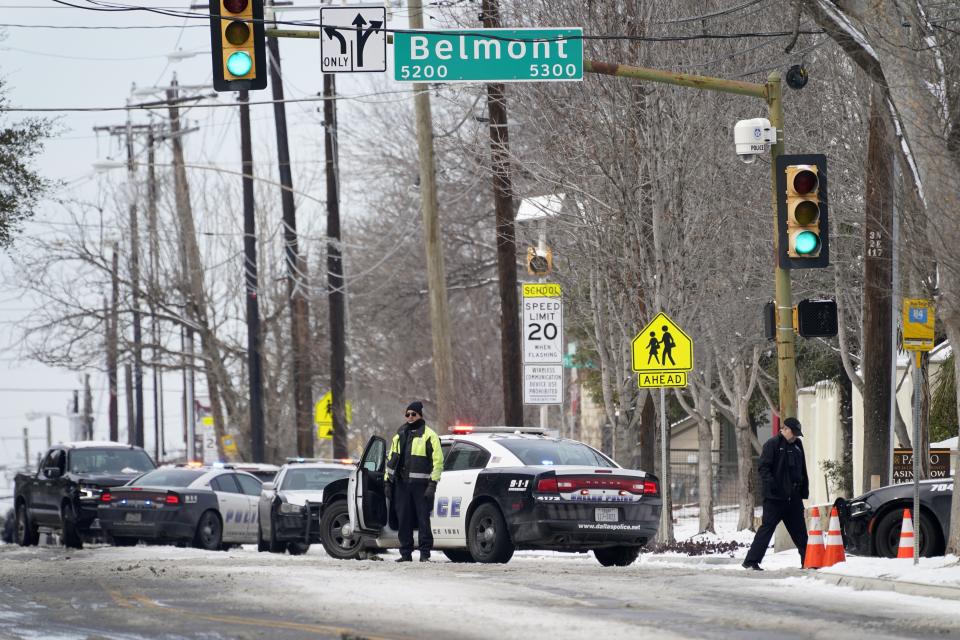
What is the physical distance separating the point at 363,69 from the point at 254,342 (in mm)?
27408

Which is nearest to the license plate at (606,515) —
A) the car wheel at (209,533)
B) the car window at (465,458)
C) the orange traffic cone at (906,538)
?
the car window at (465,458)

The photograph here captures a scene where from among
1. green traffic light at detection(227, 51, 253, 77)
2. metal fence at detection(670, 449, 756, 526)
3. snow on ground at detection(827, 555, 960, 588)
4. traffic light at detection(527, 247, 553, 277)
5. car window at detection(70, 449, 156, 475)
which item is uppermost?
green traffic light at detection(227, 51, 253, 77)

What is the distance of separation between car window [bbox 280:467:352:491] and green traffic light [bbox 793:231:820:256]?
31.8 feet

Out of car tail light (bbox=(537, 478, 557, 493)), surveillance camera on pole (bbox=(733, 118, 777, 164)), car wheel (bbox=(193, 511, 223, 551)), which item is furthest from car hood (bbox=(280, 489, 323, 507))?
surveillance camera on pole (bbox=(733, 118, 777, 164))

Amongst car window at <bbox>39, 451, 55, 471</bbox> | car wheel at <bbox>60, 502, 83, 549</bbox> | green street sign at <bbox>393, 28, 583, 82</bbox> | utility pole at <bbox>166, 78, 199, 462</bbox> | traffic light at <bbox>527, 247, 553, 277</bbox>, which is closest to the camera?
green street sign at <bbox>393, 28, 583, 82</bbox>

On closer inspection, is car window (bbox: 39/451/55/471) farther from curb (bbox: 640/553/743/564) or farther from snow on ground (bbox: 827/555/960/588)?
snow on ground (bbox: 827/555/960/588)

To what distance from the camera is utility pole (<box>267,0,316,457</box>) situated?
4350cm

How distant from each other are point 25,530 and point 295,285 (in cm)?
1857

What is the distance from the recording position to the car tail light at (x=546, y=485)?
17969 millimetres

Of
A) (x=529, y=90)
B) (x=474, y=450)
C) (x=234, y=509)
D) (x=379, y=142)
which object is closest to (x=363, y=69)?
(x=474, y=450)

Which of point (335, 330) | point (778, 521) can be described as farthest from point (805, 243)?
point (335, 330)

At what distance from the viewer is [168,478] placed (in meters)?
27.4

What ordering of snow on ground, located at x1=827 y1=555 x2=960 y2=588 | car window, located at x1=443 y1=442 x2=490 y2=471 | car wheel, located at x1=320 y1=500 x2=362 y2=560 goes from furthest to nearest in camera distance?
car wheel, located at x1=320 y1=500 x2=362 y2=560 < car window, located at x1=443 y1=442 x2=490 y2=471 < snow on ground, located at x1=827 y1=555 x2=960 y2=588

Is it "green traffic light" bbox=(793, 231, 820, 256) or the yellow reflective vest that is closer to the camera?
"green traffic light" bbox=(793, 231, 820, 256)
